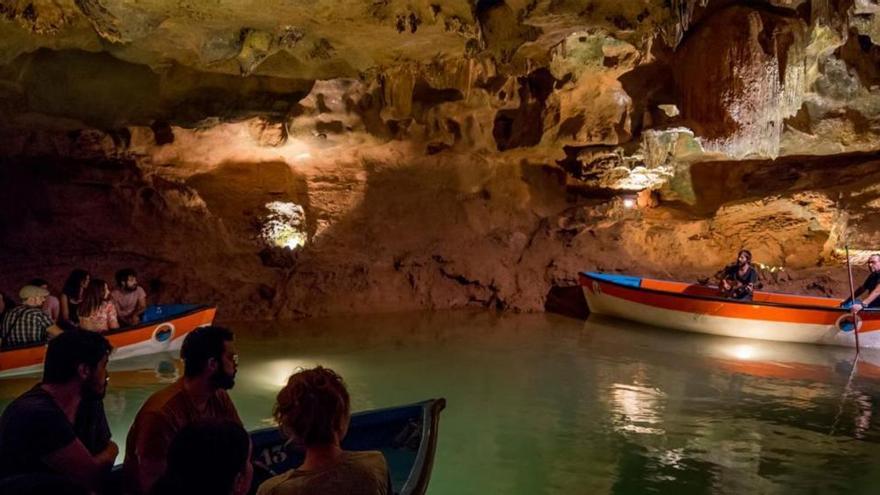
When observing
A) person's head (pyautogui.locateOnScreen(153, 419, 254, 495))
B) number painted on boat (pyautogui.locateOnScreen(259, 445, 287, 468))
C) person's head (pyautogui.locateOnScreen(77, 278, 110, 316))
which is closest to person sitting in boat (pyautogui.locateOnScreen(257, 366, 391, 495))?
person's head (pyautogui.locateOnScreen(153, 419, 254, 495))

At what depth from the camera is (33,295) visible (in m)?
6.66

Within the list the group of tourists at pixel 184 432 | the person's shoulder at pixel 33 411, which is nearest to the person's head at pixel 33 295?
the group of tourists at pixel 184 432

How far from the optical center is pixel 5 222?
1047 centimetres

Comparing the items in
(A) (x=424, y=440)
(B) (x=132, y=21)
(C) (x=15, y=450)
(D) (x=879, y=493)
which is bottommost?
(D) (x=879, y=493)

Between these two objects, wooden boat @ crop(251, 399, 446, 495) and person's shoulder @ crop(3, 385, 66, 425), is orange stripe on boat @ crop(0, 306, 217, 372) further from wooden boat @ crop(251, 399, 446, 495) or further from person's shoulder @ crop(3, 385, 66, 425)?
person's shoulder @ crop(3, 385, 66, 425)

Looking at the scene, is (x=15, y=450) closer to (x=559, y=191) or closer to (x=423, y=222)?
(x=423, y=222)

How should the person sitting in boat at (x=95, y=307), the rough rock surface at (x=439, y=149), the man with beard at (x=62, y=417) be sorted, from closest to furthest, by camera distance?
the man with beard at (x=62, y=417), the person sitting in boat at (x=95, y=307), the rough rock surface at (x=439, y=149)

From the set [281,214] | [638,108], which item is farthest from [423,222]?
[638,108]

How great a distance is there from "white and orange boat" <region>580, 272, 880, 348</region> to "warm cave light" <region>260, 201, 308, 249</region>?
518cm

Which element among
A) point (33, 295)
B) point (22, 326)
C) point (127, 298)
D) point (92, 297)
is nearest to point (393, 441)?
point (33, 295)

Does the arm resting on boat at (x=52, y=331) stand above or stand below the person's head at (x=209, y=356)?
below

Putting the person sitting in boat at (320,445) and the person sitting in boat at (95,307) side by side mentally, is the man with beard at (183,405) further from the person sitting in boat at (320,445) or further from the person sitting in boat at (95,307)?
the person sitting in boat at (95,307)

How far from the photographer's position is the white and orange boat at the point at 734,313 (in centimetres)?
998

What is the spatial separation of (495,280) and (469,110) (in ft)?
10.9
